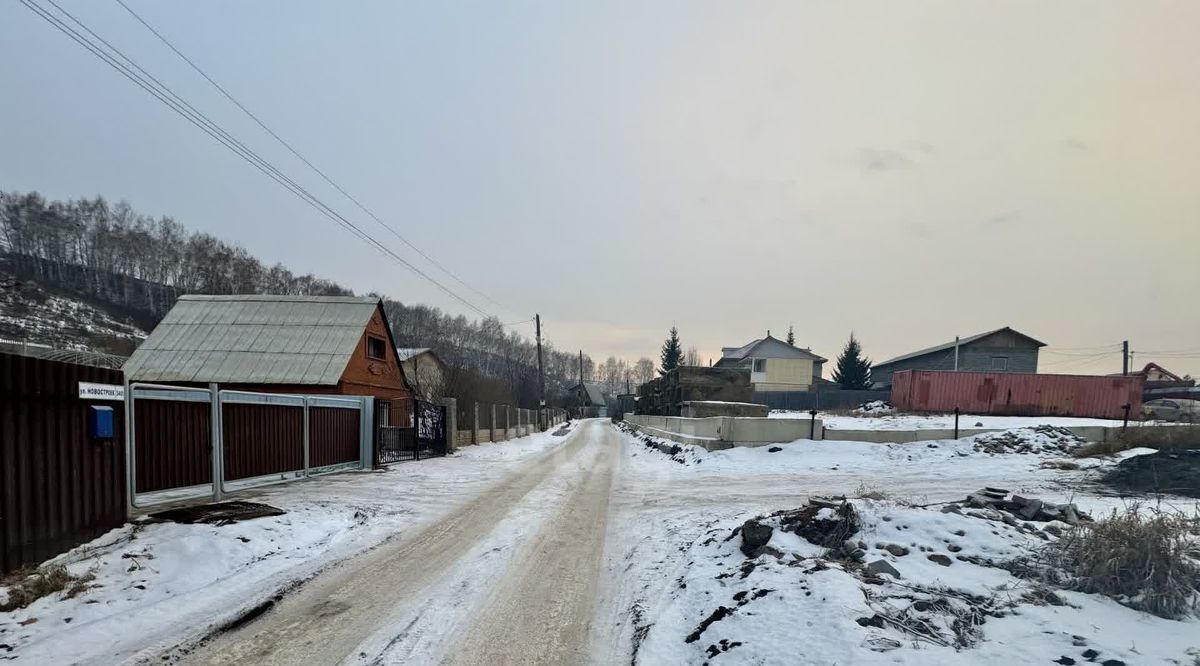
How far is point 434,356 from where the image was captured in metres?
48.1

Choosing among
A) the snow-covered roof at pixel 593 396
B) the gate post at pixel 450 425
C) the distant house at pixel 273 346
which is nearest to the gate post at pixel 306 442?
the gate post at pixel 450 425

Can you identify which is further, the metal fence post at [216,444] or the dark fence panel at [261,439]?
the dark fence panel at [261,439]

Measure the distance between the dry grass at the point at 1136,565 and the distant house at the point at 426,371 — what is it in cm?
3687

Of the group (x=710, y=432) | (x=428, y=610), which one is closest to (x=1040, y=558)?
(x=428, y=610)

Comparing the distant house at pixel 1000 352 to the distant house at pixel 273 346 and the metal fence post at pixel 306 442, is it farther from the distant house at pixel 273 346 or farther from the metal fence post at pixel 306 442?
the metal fence post at pixel 306 442

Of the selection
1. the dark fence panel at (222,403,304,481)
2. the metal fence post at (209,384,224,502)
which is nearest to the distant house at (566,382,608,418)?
the dark fence panel at (222,403,304,481)

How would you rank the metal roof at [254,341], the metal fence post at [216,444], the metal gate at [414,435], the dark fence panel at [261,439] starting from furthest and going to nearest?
the metal roof at [254,341], the metal gate at [414,435], the dark fence panel at [261,439], the metal fence post at [216,444]

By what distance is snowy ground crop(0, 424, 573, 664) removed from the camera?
411cm

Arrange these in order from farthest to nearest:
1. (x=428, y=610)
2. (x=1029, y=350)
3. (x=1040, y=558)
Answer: (x=1029, y=350) → (x=428, y=610) → (x=1040, y=558)

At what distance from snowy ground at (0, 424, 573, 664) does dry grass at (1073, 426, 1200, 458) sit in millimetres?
18741

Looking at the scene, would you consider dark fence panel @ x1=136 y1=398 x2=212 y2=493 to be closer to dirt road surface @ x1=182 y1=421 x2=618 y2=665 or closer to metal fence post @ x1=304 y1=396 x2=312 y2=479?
metal fence post @ x1=304 y1=396 x2=312 y2=479

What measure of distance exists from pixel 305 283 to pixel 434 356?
→ 46317mm

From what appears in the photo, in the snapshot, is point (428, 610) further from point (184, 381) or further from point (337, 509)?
point (184, 381)

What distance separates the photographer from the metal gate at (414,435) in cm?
1654
